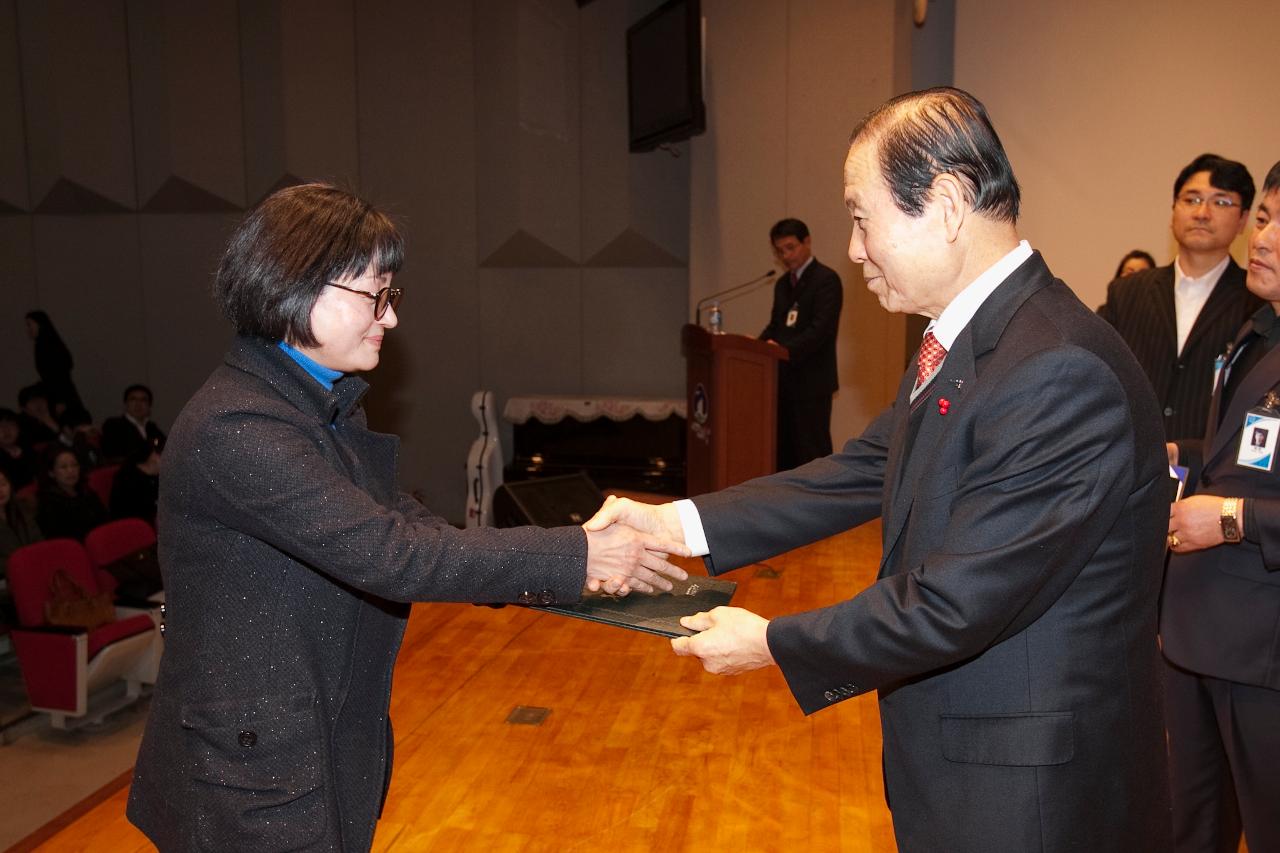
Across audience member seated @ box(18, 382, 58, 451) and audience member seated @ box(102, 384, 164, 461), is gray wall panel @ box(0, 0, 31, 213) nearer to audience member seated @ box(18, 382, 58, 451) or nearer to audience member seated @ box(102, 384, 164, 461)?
audience member seated @ box(18, 382, 58, 451)

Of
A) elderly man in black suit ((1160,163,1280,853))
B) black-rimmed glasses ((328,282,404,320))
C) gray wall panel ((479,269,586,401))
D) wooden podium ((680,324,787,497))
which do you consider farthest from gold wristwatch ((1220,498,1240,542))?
gray wall panel ((479,269,586,401))

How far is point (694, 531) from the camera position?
6.46ft

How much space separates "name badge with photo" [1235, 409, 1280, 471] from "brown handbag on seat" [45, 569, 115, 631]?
405cm

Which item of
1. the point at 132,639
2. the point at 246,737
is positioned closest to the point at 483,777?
the point at 246,737

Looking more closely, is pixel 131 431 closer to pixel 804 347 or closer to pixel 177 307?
pixel 177 307

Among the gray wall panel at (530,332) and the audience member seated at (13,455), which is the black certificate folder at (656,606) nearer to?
the audience member seated at (13,455)

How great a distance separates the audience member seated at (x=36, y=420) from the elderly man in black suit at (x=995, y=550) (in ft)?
22.2

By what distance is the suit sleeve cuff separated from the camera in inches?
77.0

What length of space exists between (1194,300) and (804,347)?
8.52ft

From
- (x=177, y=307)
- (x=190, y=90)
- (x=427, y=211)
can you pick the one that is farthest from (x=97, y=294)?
(x=427, y=211)

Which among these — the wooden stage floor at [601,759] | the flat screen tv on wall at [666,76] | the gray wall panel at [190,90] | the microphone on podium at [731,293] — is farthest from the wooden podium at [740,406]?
the gray wall panel at [190,90]

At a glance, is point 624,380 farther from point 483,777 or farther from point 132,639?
point 483,777

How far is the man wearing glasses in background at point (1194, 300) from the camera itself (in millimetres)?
3035

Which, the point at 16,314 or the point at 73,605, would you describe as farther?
the point at 16,314
